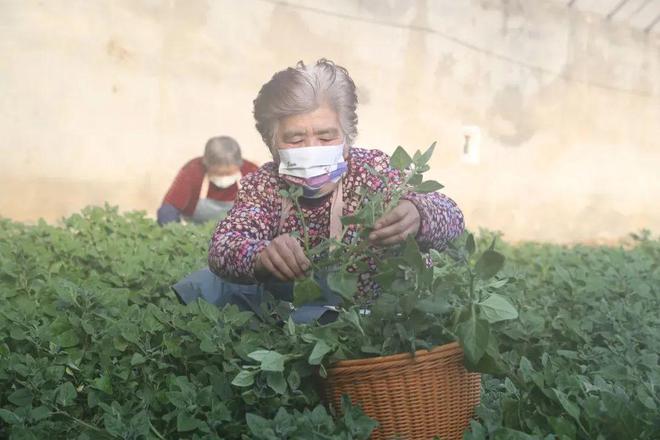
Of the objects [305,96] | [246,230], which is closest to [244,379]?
[246,230]

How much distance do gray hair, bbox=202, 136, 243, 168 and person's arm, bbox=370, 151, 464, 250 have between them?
437 centimetres

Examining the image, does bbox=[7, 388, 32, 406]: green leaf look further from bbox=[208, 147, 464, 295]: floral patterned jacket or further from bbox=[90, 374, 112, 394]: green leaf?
bbox=[208, 147, 464, 295]: floral patterned jacket

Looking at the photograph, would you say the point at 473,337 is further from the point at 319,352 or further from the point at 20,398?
the point at 20,398

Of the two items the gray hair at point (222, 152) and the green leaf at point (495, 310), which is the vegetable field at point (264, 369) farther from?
the gray hair at point (222, 152)

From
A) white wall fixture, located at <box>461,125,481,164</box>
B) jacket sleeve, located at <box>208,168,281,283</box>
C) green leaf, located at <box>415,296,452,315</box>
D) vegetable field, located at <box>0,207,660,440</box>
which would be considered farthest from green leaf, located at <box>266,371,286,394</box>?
white wall fixture, located at <box>461,125,481,164</box>

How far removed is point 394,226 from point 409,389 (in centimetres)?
49

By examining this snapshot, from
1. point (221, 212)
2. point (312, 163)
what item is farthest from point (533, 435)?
point (221, 212)

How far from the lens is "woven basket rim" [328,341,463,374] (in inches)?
90.4

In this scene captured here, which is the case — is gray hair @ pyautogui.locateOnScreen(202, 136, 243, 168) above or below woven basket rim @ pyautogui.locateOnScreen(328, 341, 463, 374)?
above

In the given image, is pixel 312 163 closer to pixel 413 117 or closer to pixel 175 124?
pixel 175 124

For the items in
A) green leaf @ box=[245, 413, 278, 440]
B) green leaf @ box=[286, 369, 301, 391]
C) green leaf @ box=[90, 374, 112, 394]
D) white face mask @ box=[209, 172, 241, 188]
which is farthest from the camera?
white face mask @ box=[209, 172, 241, 188]

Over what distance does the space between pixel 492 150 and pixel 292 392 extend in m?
10.1

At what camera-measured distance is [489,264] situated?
7.63ft

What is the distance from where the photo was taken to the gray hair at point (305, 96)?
10.0 feet
